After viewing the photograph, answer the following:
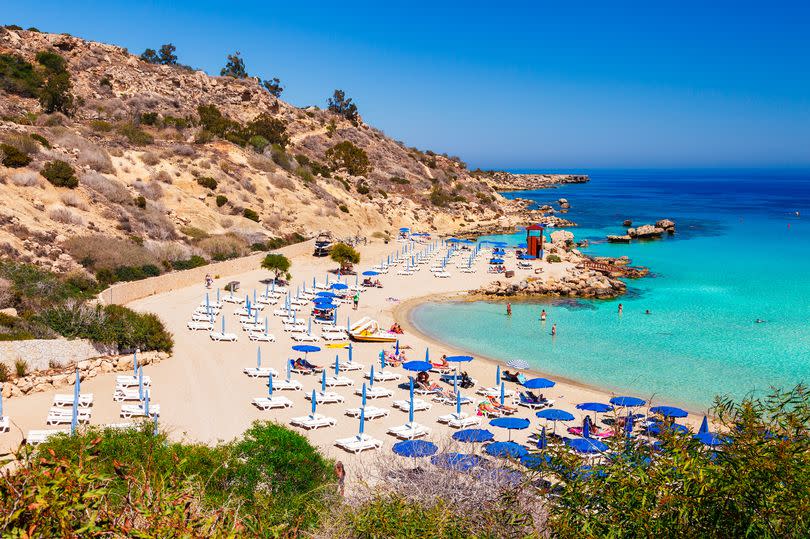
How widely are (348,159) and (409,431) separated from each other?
57228 mm

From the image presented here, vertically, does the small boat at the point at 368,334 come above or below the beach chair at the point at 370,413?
above

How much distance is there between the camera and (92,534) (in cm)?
460

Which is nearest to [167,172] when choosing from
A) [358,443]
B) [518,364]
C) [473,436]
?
[518,364]

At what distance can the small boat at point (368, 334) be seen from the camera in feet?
80.0

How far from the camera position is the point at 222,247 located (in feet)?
122

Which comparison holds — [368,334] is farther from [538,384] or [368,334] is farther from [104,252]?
[104,252]

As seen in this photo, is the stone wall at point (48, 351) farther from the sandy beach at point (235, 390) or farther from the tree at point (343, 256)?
the tree at point (343, 256)

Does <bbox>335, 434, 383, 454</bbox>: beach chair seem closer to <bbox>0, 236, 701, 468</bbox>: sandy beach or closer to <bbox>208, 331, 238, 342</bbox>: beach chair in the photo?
<bbox>0, 236, 701, 468</bbox>: sandy beach

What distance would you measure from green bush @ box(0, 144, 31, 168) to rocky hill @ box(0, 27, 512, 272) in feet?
0.23

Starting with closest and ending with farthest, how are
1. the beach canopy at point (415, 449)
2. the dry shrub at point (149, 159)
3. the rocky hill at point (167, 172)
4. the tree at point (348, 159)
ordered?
the beach canopy at point (415, 449) → the rocky hill at point (167, 172) → the dry shrub at point (149, 159) → the tree at point (348, 159)

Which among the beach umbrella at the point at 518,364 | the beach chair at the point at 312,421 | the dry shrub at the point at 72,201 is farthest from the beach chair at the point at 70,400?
the dry shrub at the point at 72,201

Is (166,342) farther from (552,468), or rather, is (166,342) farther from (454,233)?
(454,233)

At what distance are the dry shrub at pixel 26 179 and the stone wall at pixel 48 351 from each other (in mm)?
19292

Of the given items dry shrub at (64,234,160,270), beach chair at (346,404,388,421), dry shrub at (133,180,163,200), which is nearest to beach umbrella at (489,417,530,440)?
beach chair at (346,404,388,421)
